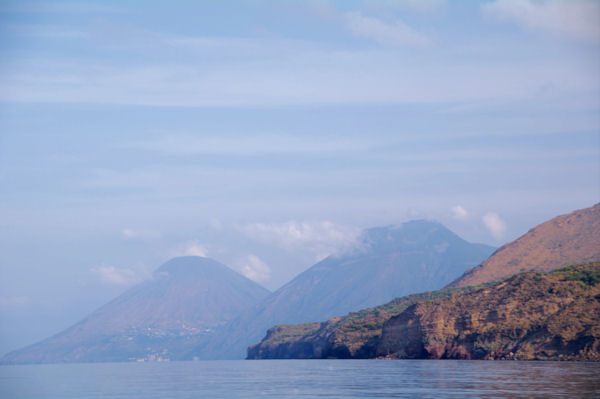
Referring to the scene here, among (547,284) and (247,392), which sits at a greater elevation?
(547,284)

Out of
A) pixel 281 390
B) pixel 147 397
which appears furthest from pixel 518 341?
pixel 147 397

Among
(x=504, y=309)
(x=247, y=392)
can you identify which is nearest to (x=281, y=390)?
(x=247, y=392)

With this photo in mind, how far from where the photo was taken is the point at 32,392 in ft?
377

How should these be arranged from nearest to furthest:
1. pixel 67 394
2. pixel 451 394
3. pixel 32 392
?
pixel 451 394
pixel 67 394
pixel 32 392

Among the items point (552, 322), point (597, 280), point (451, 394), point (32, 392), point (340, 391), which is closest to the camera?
point (451, 394)

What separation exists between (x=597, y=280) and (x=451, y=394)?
394 feet

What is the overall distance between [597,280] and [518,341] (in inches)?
1054

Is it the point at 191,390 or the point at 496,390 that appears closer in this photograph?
the point at 496,390

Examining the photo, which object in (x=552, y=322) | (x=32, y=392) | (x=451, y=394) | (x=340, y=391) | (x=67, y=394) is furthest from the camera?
(x=552, y=322)

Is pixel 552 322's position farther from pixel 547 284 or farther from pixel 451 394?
pixel 451 394

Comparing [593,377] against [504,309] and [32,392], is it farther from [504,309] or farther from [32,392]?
[504,309]

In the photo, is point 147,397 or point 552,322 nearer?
point 147,397

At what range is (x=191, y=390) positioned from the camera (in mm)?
108000

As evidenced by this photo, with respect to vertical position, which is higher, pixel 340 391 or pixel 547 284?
pixel 547 284
